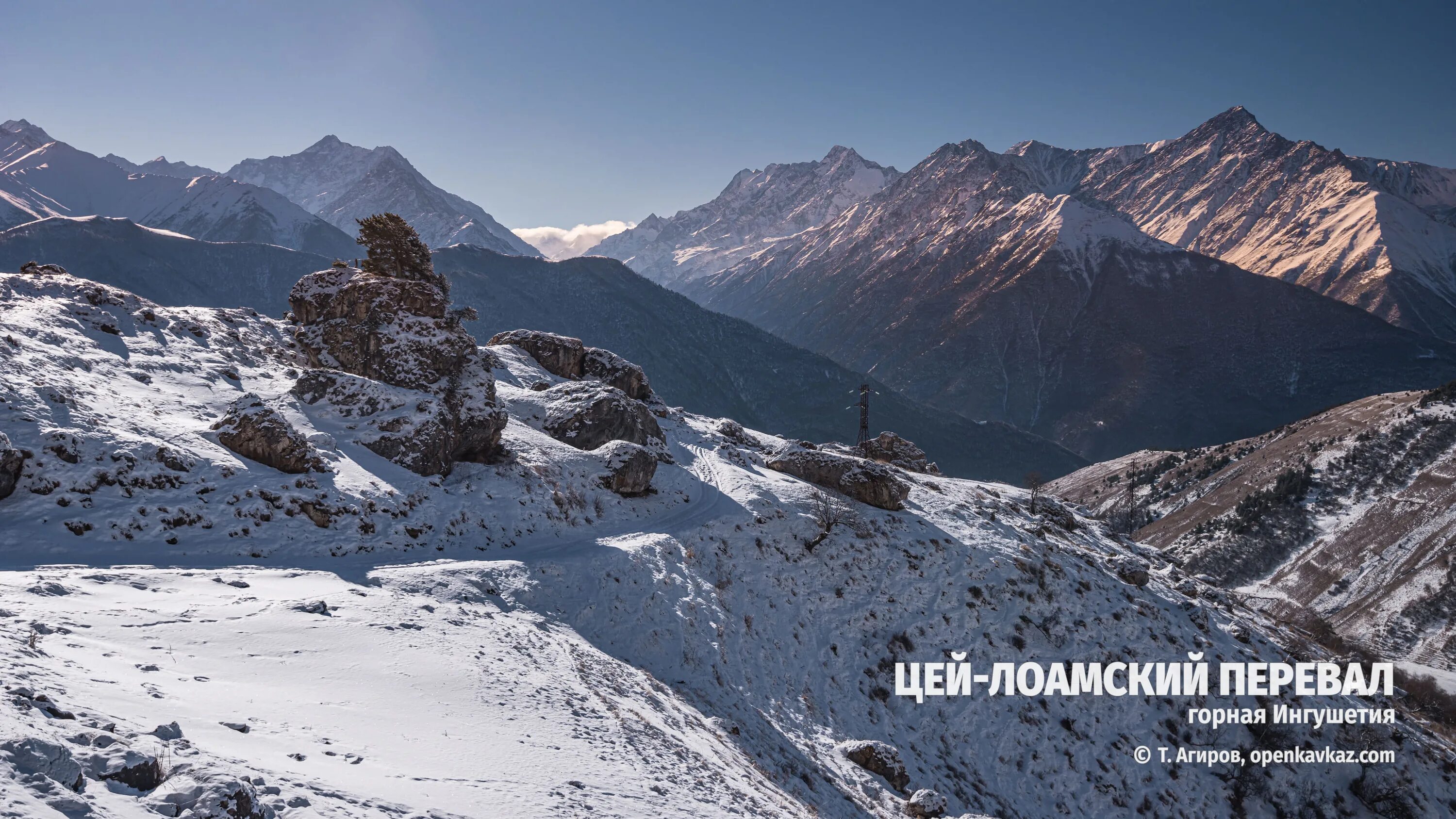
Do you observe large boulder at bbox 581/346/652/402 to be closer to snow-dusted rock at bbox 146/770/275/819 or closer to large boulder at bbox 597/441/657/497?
large boulder at bbox 597/441/657/497

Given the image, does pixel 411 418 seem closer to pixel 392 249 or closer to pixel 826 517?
pixel 392 249

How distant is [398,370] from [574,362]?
21897 millimetres

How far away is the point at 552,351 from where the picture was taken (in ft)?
183

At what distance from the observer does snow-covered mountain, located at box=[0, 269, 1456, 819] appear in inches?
446

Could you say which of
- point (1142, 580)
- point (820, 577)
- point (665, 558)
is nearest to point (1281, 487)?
point (1142, 580)

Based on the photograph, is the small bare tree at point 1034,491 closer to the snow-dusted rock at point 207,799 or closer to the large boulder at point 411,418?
the large boulder at point 411,418

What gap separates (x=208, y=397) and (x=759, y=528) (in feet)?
90.2

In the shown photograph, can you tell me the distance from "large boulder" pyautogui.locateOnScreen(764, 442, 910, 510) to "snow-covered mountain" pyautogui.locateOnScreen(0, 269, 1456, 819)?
0.61 meters

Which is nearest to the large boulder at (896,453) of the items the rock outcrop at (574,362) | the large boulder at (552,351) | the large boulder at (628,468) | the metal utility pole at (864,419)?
the metal utility pole at (864,419)

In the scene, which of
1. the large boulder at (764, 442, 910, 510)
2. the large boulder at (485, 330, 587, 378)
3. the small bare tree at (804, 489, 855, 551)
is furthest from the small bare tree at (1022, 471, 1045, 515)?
the large boulder at (485, 330, 587, 378)

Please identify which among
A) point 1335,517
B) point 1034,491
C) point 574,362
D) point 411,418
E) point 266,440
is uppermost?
point 574,362

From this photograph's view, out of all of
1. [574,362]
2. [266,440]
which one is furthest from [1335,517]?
[266,440]

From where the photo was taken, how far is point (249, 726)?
11.1 m

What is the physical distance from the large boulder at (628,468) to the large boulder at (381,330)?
9932mm
